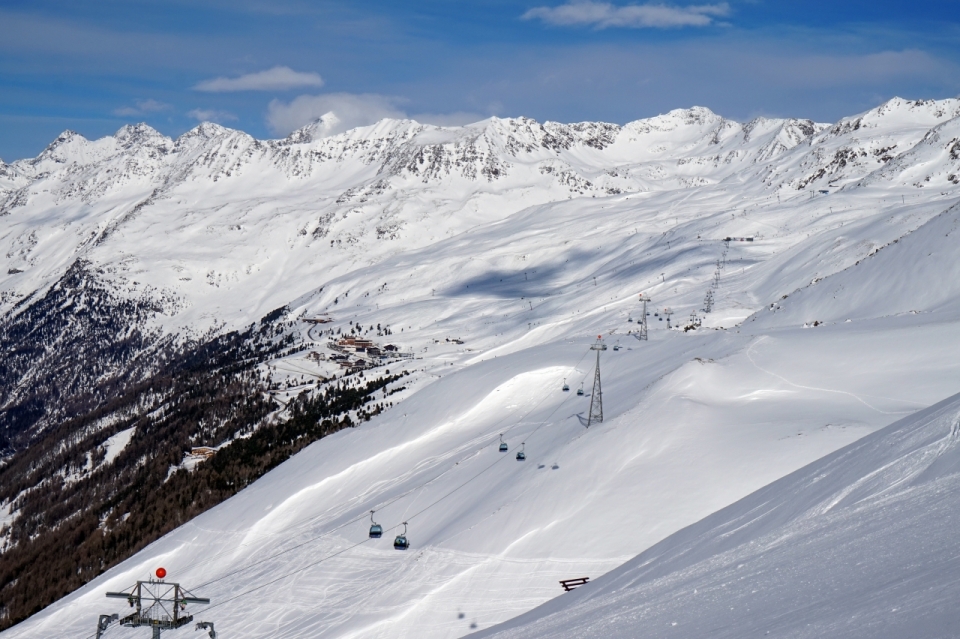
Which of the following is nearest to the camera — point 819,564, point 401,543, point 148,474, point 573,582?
point 819,564

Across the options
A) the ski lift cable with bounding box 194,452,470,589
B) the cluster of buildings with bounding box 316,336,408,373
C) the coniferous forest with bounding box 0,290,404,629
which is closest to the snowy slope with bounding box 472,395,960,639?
the ski lift cable with bounding box 194,452,470,589

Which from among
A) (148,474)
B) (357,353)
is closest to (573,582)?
(148,474)

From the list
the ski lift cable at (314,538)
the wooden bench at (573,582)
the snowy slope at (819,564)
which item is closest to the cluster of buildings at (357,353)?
the ski lift cable at (314,538)

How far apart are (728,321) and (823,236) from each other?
39.6m

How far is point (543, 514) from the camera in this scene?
123ft

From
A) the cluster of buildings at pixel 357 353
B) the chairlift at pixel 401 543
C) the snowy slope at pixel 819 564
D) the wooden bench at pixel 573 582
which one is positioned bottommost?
the wooden bench at pixel 573 582

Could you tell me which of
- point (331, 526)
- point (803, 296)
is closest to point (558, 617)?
point (331, 526)

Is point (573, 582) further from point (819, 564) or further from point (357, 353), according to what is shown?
point (357, 353)

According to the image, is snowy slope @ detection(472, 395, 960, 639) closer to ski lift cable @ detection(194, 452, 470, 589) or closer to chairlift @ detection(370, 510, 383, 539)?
chairlift @ detection(370, 510, 383, 539)

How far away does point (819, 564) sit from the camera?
12.3 m

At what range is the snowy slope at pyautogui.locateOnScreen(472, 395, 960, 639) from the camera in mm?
9398

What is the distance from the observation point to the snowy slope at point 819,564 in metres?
9.40

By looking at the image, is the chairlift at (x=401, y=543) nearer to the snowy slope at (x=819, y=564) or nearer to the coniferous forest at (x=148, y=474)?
the snowy slope at (x=819, y=564)

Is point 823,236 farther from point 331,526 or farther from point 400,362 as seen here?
point 331,526
